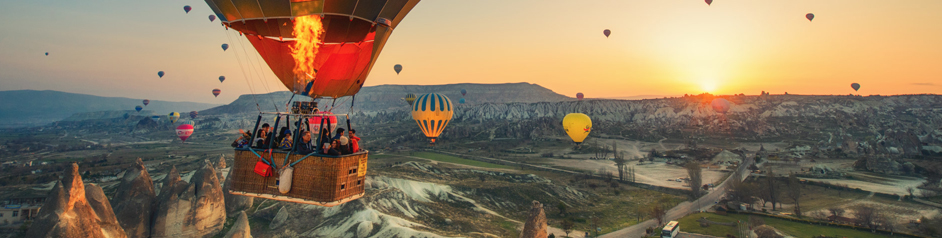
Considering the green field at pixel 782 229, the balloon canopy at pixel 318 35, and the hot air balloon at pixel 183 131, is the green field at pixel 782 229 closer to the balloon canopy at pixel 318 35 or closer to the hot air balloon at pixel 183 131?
the balloon canopy at pixel 318 35

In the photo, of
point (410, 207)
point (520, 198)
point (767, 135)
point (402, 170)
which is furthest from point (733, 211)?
point (767, 135)

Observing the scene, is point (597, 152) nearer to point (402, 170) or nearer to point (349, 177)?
point (402, 170)

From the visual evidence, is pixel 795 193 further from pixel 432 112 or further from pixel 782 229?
pixel 432 112

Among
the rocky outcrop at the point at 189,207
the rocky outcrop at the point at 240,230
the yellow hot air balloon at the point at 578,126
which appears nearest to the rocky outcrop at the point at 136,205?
the rocky outcrop at the point at 189,207

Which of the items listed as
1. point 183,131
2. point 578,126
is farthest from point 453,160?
point 183,131

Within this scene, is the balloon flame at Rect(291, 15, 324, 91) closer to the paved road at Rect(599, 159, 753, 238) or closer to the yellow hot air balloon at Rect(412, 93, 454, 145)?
the paved road at Rect(599, 159, 753, 238)

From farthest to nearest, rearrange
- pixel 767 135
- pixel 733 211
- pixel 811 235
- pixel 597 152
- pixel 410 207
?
pixel 767 135 < pixel 597 152 < pixel 733 211 < pixel 410 207 < pixel 811 235
